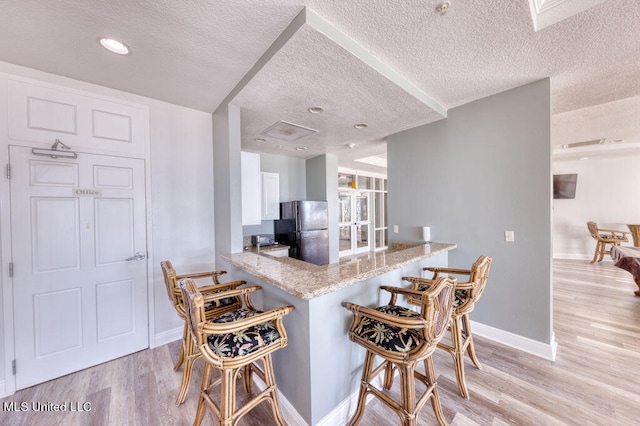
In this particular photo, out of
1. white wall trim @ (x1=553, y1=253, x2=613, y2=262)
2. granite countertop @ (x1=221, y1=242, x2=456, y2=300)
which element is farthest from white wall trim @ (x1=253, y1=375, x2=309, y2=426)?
white wall trim @ (x1=553, y1=253, x2=613, y2=262)

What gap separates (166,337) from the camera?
8.32 feet

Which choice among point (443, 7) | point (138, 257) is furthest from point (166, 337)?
point (443, 7)

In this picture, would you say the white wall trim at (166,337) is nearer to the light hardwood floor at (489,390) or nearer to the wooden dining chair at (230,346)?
the light hardwood floor at (489,390)

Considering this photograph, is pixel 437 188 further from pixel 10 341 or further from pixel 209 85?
pixel 10 341

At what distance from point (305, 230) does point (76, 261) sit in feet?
9.46

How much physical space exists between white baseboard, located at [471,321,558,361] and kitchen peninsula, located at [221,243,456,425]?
1698 mm

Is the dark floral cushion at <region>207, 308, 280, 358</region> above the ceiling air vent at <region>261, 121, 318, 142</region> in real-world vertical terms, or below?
below

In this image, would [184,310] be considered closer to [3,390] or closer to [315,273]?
[315,273]

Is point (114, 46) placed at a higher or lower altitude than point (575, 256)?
higher

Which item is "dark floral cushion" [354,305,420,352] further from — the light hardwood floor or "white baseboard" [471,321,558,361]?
"white baseboard" [471,321,558,361]

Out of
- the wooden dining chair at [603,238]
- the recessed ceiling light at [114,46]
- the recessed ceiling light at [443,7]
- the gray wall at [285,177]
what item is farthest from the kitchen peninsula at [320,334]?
the wooden dining chair at [603,238]

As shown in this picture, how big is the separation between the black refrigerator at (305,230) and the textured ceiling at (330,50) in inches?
78.5

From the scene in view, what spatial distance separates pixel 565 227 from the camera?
19.9 ft

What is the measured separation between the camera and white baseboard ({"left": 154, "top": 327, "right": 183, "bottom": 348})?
2.46 m
